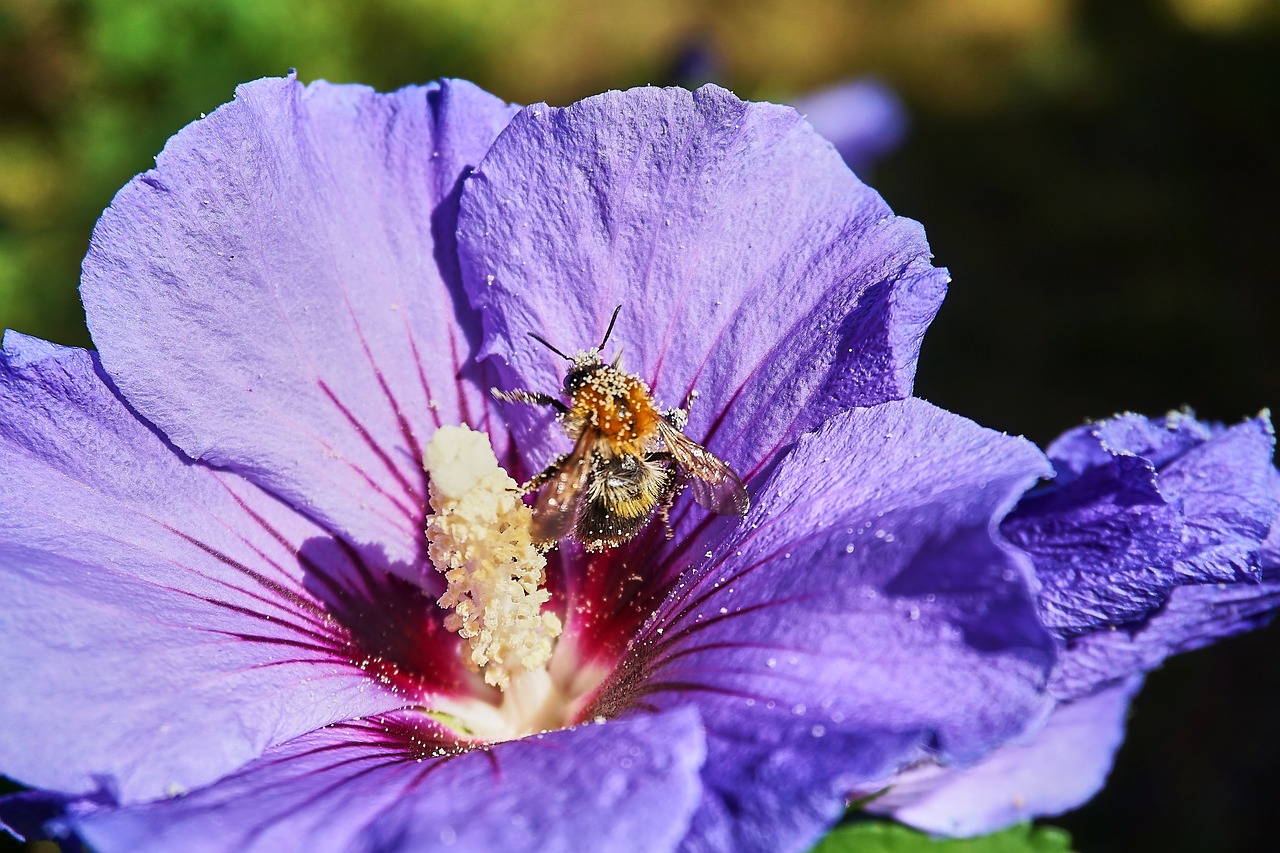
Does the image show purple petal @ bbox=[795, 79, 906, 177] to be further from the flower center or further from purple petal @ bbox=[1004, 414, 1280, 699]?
the flower center

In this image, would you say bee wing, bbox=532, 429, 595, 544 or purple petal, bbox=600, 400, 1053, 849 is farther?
bee wing, bbox=532, 429, 595, 544

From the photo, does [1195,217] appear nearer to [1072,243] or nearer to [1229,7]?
[1072,243]

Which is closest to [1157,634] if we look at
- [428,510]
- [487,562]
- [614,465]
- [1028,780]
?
[1028,780]

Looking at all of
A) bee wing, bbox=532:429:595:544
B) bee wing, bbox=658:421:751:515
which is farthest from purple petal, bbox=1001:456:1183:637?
bee wing, bbox=532:429:595:544

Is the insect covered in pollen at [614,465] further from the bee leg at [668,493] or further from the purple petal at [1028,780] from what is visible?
the purple petal at [1028,780]

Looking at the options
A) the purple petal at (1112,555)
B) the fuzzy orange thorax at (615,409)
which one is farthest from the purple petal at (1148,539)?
the fuzzy orange thorax at (615,409)
